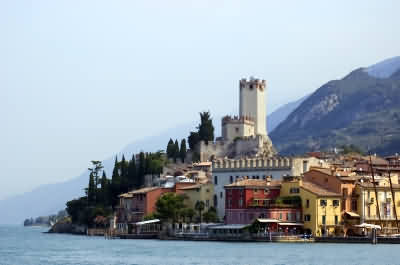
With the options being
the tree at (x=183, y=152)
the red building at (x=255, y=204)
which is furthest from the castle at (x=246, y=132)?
the red building at (x=255, y=204)

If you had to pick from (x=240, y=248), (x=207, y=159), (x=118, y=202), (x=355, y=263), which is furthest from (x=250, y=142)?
(x=355, y=263)

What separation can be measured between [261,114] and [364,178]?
38.7 meters

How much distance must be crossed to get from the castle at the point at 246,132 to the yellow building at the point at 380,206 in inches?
1071

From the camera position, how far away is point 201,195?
367 feet

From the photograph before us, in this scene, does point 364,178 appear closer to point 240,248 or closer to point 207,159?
point 240,248

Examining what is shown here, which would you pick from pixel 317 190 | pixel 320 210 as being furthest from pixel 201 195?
pixel 320 210

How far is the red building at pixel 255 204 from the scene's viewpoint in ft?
318

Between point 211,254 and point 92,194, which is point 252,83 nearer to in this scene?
point 92,194

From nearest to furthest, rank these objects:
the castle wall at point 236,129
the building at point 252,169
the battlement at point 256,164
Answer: the building at point 252,169 < the battlement at point 256,164 < the castle wall at point 236,129

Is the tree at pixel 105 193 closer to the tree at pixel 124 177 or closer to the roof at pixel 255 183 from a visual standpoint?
the tree at pixel 124 177

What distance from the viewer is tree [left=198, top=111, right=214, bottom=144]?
137 meters

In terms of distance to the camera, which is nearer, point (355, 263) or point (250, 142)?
point (355, 263)

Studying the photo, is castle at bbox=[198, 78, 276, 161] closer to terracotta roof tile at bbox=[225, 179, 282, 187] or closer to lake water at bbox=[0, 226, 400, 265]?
terracotta roof tile at bbox=[225, 179, 282, 187]

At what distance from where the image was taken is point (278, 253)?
76688mm
